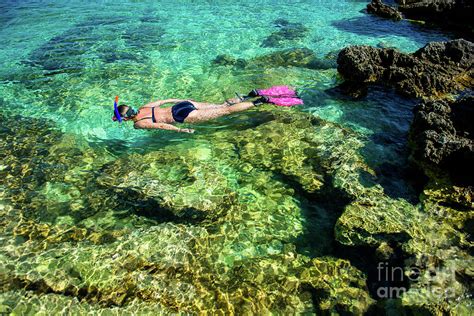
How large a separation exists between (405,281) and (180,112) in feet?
20.0

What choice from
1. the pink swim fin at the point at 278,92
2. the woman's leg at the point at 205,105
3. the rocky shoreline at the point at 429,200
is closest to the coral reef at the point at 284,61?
the rocky shoreline at the point at 429,200

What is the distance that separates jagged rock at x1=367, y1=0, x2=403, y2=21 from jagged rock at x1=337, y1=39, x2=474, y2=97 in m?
7.77

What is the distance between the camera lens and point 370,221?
5203 mm

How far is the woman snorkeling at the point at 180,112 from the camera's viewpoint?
26.8 ft

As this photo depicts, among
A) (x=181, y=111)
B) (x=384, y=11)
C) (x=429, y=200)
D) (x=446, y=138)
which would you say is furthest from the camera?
(x=384, y=11)

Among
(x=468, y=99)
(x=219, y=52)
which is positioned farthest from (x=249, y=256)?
(x=219, y=52)

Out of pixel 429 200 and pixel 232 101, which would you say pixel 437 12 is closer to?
pixel 232 101

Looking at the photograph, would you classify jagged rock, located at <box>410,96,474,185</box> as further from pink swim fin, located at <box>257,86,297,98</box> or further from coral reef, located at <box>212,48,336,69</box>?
coral reef, located at <box>212,48,336,69</box>

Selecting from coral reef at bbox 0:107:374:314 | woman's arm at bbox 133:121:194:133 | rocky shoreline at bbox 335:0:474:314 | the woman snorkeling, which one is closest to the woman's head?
the woman snorkeling

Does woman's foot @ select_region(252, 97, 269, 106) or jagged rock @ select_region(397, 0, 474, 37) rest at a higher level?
jagged rock @ select_region(397, 0, 474, 37)

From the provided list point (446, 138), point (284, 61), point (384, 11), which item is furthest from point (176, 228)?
point (384, 11)

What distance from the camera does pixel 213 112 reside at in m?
8.47

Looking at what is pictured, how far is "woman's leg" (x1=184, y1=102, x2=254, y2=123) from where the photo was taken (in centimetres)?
835

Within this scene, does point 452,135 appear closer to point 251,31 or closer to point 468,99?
point 468,99
